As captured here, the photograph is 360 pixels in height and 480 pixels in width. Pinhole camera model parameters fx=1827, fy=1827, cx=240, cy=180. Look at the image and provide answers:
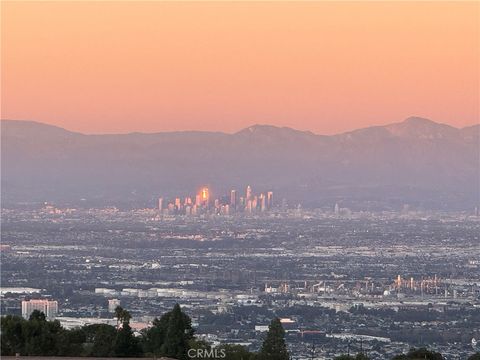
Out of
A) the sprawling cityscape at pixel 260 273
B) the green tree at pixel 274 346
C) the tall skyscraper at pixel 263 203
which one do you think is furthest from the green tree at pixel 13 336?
the tall skyscraper at pixel 263 203

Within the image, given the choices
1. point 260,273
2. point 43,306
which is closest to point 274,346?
point 43,306

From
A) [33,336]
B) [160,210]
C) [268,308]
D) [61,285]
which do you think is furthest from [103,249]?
[33,336]

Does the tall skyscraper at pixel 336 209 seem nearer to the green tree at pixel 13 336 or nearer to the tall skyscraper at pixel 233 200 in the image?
the tall skyscraper at pixel 233 200

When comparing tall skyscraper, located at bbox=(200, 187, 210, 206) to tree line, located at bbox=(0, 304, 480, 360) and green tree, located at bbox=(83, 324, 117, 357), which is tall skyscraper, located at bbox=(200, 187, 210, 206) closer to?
tree line, located at bbox=(0, 304, 480, 360)

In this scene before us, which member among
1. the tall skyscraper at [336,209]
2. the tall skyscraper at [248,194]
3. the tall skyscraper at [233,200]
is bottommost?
the tall skyscraper at [336,209]

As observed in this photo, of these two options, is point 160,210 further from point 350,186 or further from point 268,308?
point 268,308

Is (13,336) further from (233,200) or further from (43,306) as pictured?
(233,200)
